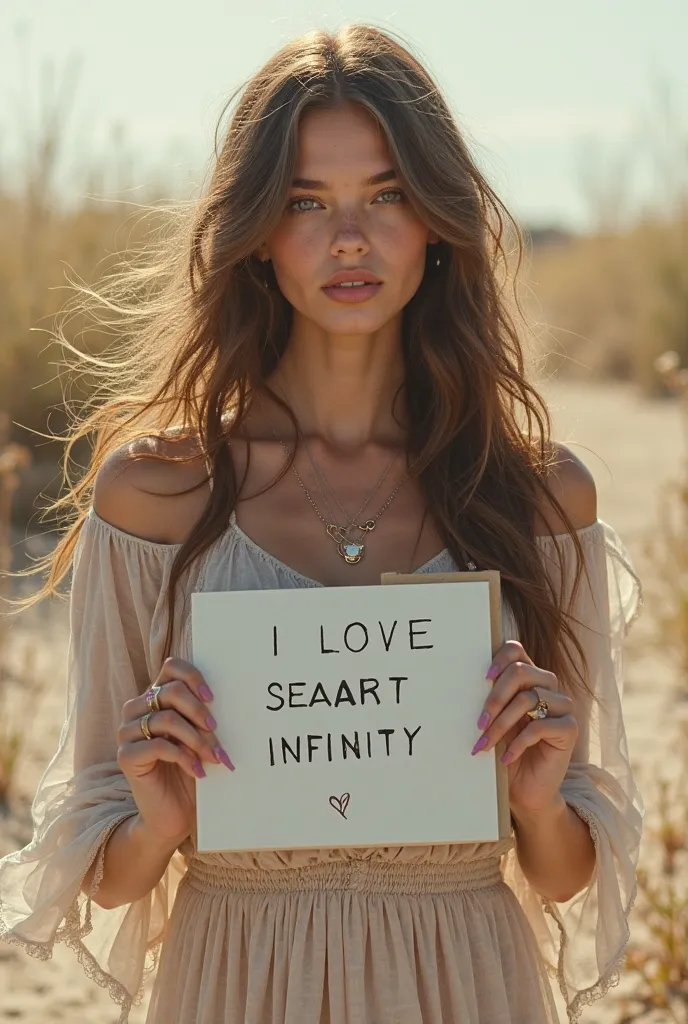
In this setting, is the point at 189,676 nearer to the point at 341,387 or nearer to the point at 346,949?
the point at 346,949

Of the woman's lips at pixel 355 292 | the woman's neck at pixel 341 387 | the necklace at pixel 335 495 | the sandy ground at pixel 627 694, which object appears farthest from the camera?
the sandy ground at pixel 627 694

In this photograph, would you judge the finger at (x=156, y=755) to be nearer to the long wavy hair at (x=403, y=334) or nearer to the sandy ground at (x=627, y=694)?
the long wavy hair at (x=403, y=334)

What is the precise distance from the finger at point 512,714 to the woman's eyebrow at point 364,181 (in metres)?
0.82

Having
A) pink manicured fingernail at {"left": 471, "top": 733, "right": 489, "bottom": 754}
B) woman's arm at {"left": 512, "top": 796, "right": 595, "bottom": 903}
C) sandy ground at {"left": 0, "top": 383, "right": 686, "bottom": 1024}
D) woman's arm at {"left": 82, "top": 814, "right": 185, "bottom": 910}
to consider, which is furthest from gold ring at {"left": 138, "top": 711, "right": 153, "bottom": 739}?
sandy ground at {"left": 0, "top": 383, "right": 686, "bottom": 1024}

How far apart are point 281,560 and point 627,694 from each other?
4.25 meters

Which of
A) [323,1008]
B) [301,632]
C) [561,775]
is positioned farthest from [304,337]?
[323,1008]

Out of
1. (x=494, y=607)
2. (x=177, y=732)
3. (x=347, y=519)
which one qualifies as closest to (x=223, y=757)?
(x=177, y=732)

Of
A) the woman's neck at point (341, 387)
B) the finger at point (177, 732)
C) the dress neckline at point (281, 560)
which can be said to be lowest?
the finger at point (177, 732)

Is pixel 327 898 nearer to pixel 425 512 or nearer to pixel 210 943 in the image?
pixel 210 943

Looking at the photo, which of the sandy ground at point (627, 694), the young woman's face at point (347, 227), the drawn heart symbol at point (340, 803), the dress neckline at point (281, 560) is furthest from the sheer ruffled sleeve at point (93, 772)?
the sandy ground at point (627, 694)

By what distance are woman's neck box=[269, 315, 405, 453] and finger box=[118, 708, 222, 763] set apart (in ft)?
2.21

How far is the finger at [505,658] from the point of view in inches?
72.2

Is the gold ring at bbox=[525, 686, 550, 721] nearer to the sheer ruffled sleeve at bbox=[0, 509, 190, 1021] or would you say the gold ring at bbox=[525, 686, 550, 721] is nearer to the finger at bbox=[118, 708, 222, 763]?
the finger at bbox=[118, 708, 222, 763]

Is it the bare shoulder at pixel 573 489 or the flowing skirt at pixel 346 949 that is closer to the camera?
the flowing skirt at pixel 346 949
